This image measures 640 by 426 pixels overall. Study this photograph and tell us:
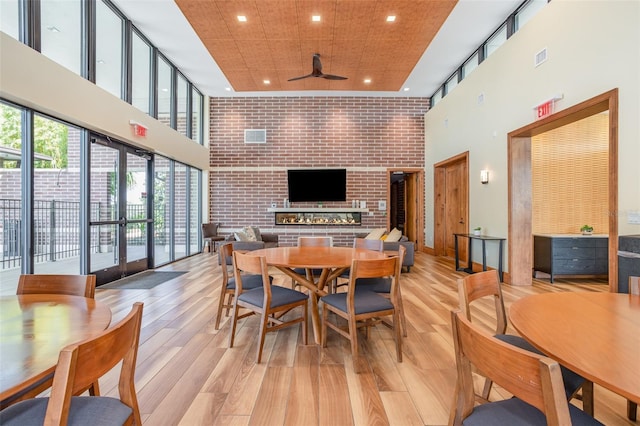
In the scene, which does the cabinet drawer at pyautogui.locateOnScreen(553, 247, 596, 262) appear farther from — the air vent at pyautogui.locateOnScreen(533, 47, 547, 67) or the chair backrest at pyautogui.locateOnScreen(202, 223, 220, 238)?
the chair backrest at pyautogui.locateOnScreen(202, 223, 220, 238)

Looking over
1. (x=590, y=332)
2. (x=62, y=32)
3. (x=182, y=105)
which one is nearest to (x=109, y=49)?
(x=62, y=32)

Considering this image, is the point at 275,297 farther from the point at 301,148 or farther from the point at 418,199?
the point at 418,199

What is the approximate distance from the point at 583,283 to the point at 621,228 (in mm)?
2415

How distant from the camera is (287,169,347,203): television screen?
26.5 feet

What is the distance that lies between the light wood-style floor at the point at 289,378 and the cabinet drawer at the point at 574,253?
2.38 meters

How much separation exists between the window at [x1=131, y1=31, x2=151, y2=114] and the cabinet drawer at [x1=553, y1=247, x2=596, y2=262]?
7.44 meters

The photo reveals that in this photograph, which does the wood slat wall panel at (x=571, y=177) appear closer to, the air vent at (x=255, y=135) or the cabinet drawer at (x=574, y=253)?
the cabinet drawer at (x=574, y=253)

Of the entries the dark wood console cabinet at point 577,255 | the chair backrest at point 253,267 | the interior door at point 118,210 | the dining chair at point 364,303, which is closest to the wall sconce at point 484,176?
the dark wood console cabinet at point 577,255

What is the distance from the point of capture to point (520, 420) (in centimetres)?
103

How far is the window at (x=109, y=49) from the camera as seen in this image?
4543 mm

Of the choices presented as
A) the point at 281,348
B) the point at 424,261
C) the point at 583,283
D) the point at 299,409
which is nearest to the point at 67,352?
the point at 299,409

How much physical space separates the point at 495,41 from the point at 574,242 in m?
3.74

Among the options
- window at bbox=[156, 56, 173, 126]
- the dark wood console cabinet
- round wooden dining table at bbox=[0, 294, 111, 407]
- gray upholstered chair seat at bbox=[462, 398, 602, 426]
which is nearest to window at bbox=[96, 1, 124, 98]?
window at bbox=[156, 56, 173, 126]

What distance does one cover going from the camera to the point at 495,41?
18.1 feet
